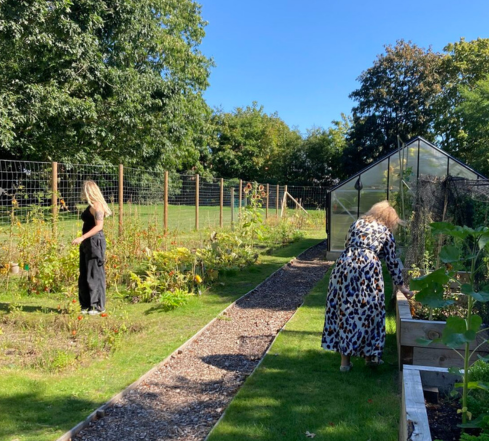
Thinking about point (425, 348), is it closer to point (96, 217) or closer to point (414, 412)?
point (414, 412)

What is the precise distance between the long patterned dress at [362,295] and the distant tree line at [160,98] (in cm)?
1201

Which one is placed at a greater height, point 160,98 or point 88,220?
point 160,98

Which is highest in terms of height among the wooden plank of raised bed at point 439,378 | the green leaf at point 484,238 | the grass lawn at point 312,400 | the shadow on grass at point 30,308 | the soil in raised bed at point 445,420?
the green leaf at point 484,238

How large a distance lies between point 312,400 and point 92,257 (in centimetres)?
362

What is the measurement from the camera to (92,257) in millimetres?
5844

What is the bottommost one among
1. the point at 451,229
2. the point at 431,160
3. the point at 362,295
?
the point at 362,295

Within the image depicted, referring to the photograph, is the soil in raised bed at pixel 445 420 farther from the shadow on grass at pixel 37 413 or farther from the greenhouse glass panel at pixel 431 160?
the greenhouse glass panel at pixel 431 160

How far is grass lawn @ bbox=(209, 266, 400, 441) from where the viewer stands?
305 cm

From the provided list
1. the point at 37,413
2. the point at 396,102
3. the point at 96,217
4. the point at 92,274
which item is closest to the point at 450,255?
the point at 37,413

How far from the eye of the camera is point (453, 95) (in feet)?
104

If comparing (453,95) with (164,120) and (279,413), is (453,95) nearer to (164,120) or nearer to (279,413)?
(164,120)

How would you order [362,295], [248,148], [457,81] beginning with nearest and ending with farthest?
[362,295] → [457,81] → [248,148]

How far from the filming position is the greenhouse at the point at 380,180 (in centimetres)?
1002

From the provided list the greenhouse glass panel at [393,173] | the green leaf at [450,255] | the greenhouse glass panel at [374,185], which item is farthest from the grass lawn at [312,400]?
the greenhouse glass panel at [374,185]
